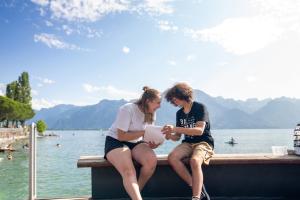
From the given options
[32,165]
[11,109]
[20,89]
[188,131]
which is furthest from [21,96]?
[188,131]

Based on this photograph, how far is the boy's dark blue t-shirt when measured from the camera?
4.89 m

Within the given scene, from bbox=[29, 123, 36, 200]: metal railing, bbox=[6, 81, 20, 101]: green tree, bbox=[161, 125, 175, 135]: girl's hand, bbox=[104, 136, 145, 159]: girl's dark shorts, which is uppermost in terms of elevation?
bbox=[6, 81, 20, 101]: green tree

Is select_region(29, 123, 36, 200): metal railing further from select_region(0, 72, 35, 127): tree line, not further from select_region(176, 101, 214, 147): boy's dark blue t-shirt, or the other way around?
select_region(0, 72, 35, 127): tree line

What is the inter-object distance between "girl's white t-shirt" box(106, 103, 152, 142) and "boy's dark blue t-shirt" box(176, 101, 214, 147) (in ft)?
1.76

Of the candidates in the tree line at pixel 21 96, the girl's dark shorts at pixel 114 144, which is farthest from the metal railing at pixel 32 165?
the tree line at pixel 21 96

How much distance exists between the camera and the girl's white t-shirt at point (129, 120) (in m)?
4.68

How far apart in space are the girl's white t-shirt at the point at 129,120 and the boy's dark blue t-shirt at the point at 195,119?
0.54 meters

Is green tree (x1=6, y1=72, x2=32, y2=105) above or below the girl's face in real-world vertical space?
above

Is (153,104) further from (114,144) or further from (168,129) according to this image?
(114,144)

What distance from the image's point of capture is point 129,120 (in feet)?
15.4

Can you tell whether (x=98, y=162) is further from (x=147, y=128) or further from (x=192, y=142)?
(x=192, y=142)

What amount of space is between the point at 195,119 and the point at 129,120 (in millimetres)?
884

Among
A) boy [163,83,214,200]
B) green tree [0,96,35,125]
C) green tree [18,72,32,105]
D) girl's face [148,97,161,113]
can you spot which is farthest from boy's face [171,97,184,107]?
green tree [18,72,32,105]

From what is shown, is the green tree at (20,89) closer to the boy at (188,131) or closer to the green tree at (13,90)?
the green tree at (13,90)
